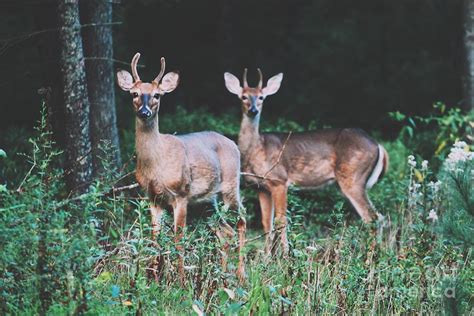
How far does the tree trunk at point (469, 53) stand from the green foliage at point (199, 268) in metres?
4.03

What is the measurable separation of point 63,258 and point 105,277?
80 cm

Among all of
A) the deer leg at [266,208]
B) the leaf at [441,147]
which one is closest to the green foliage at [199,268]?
the deer leg at [266,208]

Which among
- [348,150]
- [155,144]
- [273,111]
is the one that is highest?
[155,144]

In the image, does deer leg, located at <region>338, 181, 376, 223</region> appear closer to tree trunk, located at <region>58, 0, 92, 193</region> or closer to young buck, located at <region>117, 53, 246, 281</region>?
young buck, located at <region>117, 53, 246, 281</region>

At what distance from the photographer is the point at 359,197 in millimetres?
11664

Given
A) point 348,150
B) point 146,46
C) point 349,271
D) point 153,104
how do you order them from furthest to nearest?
point 146,46, point 348,150, point 153,104, point 349,271

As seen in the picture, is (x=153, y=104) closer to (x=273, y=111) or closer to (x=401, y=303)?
(x=401, y=303)

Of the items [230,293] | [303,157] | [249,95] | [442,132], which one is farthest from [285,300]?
[442,132]

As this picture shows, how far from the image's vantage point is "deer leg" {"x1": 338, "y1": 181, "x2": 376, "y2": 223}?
11.6 m

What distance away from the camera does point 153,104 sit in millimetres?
8641

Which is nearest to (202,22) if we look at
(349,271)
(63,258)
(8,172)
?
(8,172)

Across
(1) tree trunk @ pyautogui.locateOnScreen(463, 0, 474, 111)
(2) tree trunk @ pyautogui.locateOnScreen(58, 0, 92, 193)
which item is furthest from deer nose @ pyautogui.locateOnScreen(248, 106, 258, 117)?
(2) tree trunk @ pyautogui.locateOnScreen(58, 0, 92, 193)

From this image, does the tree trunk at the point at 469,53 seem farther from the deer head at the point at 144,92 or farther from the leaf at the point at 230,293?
the leaf at the point at 230,293

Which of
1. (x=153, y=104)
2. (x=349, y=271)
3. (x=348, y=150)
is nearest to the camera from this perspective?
(x=349, y=271)
